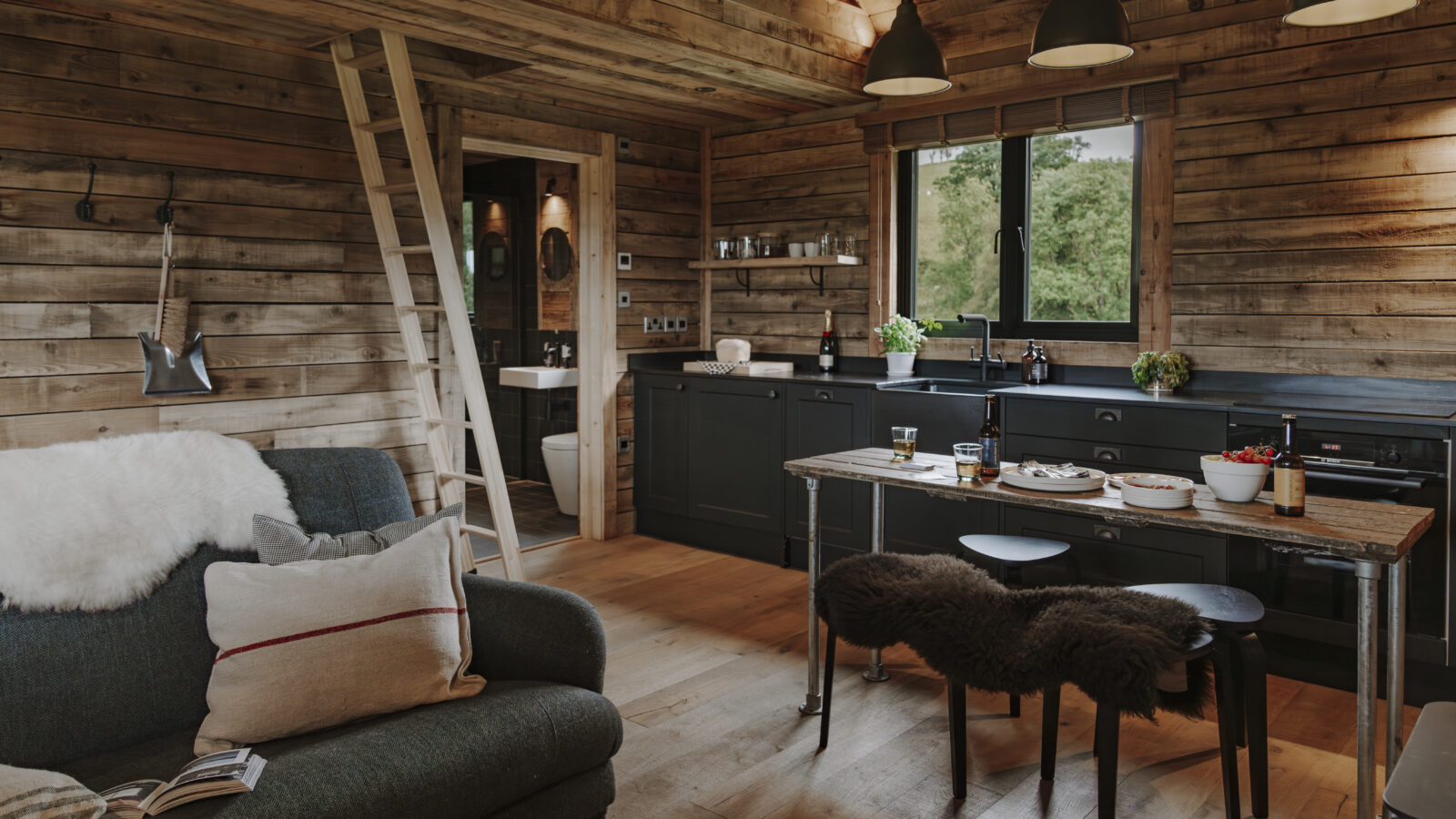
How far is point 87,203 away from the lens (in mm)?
3514

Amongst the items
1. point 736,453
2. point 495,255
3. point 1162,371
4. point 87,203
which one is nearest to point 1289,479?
point 1162,371

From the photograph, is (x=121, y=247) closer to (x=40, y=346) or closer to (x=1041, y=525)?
(x=40, y=346)

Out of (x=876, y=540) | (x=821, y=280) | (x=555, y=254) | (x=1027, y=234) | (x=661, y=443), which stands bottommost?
(x=876, y=540)

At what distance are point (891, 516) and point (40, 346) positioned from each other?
3216 millimetres

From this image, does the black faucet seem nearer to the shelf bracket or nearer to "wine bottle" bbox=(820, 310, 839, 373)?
"wine bottle" bbox=(820, 310, 839, 373)

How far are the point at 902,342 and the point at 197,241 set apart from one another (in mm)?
2919

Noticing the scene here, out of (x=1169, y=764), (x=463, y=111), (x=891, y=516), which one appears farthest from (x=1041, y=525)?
(x=463, y=111)

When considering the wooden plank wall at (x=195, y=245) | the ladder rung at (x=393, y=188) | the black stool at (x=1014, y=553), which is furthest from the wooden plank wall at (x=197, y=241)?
the black stool at (x=1014, y=553)

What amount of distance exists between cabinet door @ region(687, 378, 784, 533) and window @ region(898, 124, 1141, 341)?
0.90 metres

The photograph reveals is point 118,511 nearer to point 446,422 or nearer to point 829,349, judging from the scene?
point 446,422

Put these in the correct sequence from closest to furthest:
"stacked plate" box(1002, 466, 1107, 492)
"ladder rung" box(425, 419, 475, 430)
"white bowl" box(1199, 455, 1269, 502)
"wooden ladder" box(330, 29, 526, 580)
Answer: "white bowl" box(1199, 455, 1269, 502) < "stacked plate" box(1002, 466, 1107, 492) < "wooden ladder" box(330, 29, 526, 580) < "ladder rung" box(425, 419, 475, 430)

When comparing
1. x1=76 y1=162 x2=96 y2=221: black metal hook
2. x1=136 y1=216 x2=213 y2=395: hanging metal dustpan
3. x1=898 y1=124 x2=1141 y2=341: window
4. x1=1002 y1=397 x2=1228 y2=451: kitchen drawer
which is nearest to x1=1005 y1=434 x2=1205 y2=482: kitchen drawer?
x1=1002 y1=397 x2=1228 y2=451: kitchen drawer

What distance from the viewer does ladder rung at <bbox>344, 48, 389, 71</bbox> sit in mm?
3820

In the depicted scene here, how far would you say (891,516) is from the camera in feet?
14.3
